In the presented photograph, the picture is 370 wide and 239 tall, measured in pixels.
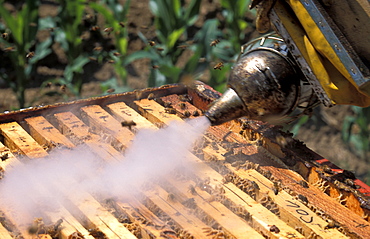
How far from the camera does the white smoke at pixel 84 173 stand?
2742 mm

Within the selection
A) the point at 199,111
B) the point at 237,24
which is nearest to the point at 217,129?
the point at 199,111

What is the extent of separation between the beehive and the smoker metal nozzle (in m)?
0.29

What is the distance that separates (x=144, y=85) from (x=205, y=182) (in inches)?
189

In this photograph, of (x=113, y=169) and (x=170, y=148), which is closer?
(x=113, y=169)

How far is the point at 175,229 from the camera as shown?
8.45 feet

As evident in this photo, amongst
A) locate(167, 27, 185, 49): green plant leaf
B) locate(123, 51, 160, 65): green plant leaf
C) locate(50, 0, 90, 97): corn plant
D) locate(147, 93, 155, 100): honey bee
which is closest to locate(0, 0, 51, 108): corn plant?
locate(50, 0, 90, 97): corn plant

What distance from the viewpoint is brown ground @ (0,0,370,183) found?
6812 millimetres

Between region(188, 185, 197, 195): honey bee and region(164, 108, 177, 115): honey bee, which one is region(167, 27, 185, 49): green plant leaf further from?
region(188, 185, 197, 195): honey bee

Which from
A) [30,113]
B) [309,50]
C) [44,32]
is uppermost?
[309,50]

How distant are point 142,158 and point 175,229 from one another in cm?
69

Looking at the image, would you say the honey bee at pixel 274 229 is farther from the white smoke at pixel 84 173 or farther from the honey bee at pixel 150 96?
the honey bee at pixel 150 96

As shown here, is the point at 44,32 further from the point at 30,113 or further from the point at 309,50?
the point at 309,50

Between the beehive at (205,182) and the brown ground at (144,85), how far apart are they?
9.39 ft

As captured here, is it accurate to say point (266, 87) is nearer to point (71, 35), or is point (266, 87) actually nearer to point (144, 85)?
point (71, 35)
